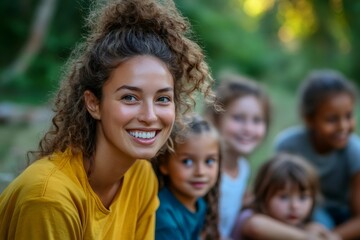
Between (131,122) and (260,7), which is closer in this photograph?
(131,122)

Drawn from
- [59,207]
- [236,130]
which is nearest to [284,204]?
[236,130]

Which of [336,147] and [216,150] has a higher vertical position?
[336,147]

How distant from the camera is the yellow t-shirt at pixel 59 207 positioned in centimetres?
173

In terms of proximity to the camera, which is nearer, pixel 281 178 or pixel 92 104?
pixel 92 104

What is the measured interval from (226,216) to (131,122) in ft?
4.95

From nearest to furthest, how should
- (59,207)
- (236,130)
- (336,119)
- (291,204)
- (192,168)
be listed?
(59,207) < (192,168) < (291,204) < (236,130) < (336,119)

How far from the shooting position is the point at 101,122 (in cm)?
197

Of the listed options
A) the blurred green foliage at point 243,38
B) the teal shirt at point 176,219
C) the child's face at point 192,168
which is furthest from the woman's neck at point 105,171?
the blurred green foliage at point 243,38

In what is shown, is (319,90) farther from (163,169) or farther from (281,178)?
(163,169)

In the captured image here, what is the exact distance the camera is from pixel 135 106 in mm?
1899

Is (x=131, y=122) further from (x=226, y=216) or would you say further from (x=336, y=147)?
(x=336, y=147)

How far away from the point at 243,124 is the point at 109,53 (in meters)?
1.57

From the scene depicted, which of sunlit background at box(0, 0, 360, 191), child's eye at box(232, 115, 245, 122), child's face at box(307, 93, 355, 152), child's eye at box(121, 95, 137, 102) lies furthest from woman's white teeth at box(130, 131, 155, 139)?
sunlit background at box(0, 0, 360, 191)

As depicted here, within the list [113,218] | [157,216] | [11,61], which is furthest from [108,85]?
[11,61]
